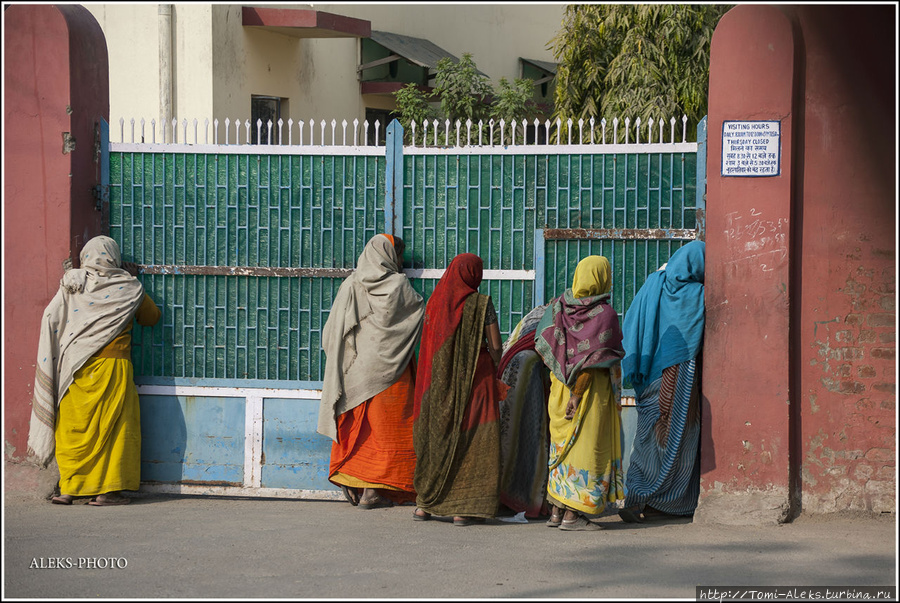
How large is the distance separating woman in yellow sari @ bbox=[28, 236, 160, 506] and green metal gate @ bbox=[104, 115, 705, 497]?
1.01ft

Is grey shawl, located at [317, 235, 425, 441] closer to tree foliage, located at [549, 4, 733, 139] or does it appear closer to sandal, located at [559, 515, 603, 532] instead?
sandal, located at [559, 515, 603, 532]

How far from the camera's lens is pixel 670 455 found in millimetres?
5684

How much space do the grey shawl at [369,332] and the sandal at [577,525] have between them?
1318mm

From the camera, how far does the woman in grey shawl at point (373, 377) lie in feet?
19.9

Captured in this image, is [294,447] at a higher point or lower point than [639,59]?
lower

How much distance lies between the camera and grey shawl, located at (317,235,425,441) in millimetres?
6078

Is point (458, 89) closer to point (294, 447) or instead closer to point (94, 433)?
point (294, 447)

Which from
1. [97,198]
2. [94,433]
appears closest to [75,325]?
[94,433]

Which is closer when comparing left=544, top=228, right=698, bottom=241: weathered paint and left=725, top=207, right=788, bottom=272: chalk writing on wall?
left=725, top=207, right=788, bottom=272: chalk writing on wall

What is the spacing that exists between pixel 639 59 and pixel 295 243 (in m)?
7.04

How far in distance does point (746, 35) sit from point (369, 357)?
273 cm

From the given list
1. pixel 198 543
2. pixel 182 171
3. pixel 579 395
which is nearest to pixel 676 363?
pixel 579 395

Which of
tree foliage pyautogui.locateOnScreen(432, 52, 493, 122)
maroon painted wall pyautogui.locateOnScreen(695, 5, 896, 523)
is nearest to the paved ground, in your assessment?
maroon painted wall pyautogui.locateOnScreen(695, 5, 896, 523)

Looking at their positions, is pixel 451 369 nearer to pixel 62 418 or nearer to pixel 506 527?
pixel 506 527
